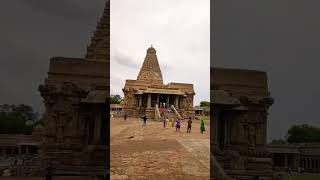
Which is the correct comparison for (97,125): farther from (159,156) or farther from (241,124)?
(241,124)

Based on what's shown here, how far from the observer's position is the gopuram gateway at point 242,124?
15.7 m

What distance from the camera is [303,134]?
35062 millimetres

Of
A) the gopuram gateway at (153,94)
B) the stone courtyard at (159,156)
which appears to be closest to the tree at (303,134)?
the gopuram gateway at (153,94)

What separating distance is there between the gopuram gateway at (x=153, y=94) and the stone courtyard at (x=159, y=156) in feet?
47.0

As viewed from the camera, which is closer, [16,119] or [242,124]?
[242,124]

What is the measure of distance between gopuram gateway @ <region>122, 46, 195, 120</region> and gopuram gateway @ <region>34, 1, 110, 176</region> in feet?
47.0

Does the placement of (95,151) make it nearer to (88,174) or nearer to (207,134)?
(88,174)

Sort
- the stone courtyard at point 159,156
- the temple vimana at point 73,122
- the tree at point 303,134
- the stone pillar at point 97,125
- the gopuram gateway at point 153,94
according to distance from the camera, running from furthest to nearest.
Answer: the gopuram gateway at point 153,94 < the tree at point 303,134 < the stone pillar at point 97,125 < the temple vimana at point 73,122 < the stone courtyard at point 159,156

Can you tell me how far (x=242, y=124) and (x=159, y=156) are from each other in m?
3.62

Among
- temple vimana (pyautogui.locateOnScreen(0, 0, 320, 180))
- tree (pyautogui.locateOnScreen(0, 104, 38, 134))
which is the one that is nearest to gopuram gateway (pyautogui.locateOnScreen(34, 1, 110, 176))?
temple vimana (pyautogui.locateOnScreen(0, 0, 320, 180))

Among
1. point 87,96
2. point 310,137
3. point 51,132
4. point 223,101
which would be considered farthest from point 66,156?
point 310,137

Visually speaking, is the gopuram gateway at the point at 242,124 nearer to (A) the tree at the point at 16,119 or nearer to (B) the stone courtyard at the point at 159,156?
(B) the stone courtyard at the point at 159,156

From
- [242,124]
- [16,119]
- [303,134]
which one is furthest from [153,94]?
[242,124]

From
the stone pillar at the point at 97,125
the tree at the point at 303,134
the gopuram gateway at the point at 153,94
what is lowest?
the tree at the point at 303,134
